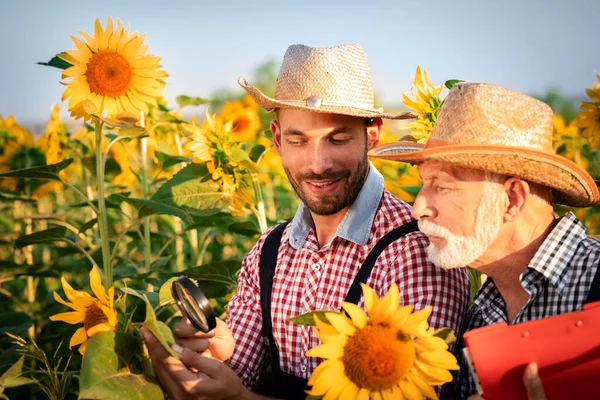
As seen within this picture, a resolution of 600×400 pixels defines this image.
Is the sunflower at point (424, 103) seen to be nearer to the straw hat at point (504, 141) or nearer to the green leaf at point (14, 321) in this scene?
the straw hat at point (504, 141)

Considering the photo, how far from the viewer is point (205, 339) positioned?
7.18ft

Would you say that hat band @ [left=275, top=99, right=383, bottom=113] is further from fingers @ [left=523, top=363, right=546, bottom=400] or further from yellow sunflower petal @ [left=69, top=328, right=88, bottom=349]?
fingers @ [left=523, top=363, right=546, bottom=400]

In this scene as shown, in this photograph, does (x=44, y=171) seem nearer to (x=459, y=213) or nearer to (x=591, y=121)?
(x=459, y=213)

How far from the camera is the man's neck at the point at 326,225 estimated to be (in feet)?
8.27

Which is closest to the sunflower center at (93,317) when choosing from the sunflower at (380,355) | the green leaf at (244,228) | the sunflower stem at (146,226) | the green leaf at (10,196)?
the sunflower at (380,355)

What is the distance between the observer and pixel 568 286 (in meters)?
1.83

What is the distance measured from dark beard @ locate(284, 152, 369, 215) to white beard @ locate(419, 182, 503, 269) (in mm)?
543

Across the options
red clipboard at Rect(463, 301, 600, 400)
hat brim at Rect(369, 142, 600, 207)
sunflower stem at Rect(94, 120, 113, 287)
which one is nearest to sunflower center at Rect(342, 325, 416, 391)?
red clipboard at Rect(463, 301, 600, 400)

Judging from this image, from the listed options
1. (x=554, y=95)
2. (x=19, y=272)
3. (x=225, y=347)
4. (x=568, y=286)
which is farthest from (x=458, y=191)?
(x=554, y=95)

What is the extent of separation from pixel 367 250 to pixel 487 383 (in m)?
0.85

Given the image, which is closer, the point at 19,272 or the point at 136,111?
the point at 136,111

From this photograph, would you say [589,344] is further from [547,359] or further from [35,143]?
[35,143]

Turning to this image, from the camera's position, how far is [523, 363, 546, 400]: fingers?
1532mm

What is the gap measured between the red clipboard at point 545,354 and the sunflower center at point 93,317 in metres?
1.00
